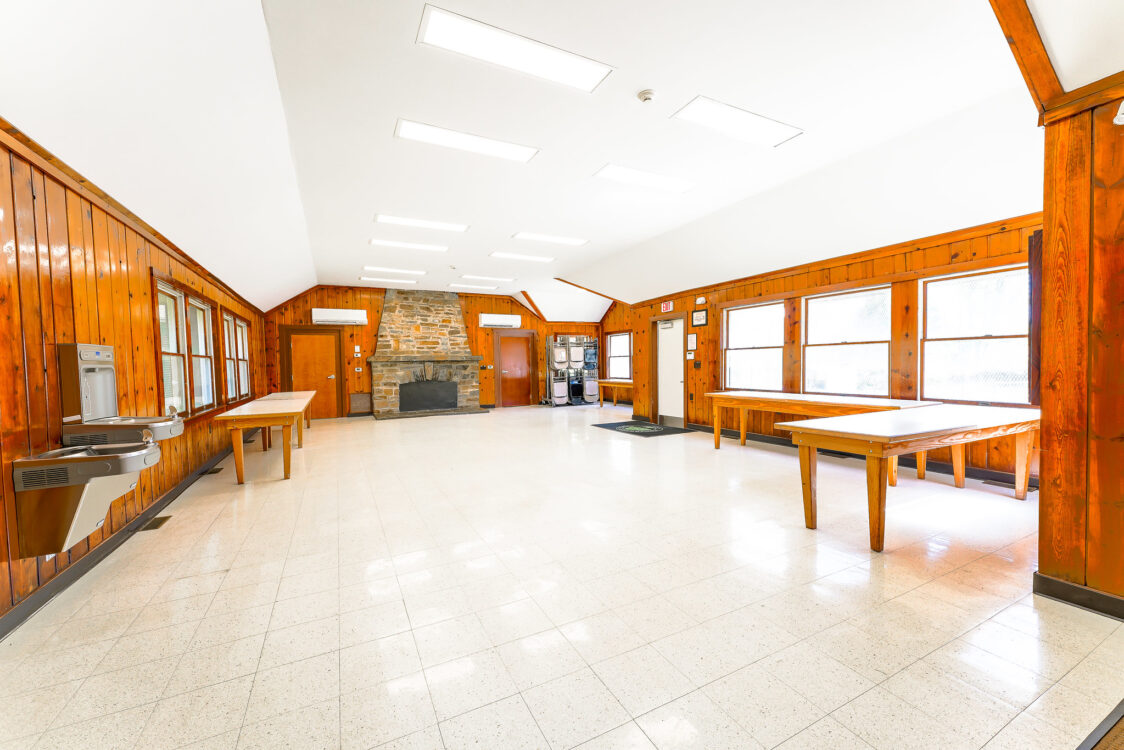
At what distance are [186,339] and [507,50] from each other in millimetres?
4390

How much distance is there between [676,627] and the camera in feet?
6.07

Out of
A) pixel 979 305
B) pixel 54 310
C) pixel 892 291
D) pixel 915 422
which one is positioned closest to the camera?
pixel 54 310

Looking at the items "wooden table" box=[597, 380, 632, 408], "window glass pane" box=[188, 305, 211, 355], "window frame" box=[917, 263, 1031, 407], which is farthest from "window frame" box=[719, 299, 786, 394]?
"window glass pane" box=[188, 305, 211, 355]

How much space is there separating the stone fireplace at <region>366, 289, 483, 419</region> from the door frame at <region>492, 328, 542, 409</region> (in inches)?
25.2

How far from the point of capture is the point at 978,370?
421 centimetres

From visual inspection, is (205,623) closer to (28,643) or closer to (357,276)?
(28,643)

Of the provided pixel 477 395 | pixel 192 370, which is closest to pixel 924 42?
pixel 192 370

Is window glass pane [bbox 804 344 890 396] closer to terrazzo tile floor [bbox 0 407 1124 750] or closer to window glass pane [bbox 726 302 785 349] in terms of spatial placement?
window glass pane [bbox 726 302 785 349]

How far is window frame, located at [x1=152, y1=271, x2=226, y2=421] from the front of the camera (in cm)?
372

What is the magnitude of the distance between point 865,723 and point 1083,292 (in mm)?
2055

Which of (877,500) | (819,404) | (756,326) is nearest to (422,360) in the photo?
(756,326)

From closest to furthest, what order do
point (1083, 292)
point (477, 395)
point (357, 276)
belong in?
point (1083, 292) < point (357, 276) < point (477, 395)

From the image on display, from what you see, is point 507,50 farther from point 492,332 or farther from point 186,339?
point 492,332

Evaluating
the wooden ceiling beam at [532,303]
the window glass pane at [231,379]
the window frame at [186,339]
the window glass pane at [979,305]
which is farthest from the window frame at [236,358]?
the window glass pane at [979,305]
